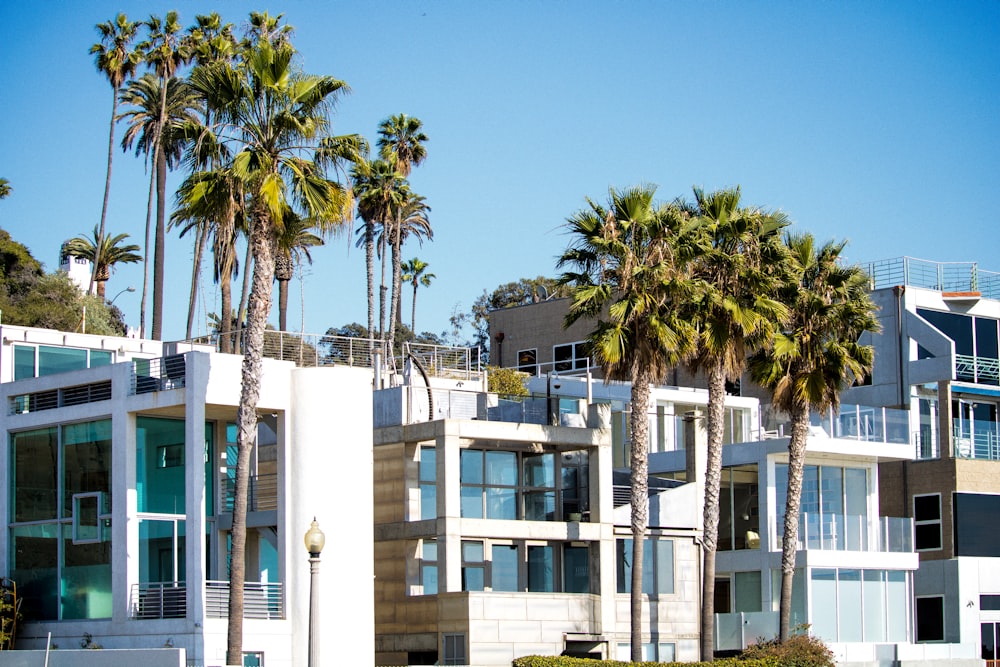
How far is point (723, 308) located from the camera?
3738cm

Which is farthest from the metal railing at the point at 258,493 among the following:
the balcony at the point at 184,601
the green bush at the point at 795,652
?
the green bush at the point at 795,652

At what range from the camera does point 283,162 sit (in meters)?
30.6

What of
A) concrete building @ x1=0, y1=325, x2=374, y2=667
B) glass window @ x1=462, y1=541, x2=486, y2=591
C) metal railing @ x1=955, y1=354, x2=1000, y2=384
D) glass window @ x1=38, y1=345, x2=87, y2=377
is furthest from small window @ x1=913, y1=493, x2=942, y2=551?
glass window @ x1=38, y1=345, x2=87, y2=377

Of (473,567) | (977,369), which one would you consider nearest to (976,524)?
(977,369)

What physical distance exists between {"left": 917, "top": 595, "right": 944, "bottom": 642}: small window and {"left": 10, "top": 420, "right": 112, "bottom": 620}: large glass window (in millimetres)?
27467

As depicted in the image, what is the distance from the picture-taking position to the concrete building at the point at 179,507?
3195cm

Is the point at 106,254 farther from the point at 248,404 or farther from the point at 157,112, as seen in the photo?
the point at 248,404

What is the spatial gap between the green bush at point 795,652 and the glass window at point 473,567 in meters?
7.13

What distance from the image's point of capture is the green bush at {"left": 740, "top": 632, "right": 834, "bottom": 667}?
37.5 metres

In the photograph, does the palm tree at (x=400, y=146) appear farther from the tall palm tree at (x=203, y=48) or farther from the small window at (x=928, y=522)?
the small window at (x=928, y=522)

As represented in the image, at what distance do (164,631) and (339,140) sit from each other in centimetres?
1119

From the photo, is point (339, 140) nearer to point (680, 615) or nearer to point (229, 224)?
point (229, 224)

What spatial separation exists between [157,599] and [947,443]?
2828 cm

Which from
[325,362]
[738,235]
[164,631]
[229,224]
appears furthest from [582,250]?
[164,631]
